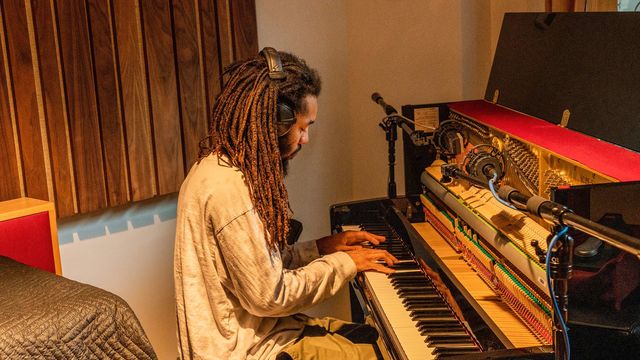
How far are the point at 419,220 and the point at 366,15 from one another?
138 centimetres

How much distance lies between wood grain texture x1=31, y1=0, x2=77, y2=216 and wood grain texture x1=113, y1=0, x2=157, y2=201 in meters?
0.27

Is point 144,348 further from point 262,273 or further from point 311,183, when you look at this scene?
point 311,183

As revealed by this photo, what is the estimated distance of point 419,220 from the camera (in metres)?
2.98

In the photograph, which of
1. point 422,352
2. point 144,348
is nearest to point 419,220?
point 422,352

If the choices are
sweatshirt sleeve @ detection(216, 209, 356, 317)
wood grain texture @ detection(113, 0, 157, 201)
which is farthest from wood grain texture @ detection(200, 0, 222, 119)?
sweatshirt sleeve @ detection(216, 209, 356, 317)

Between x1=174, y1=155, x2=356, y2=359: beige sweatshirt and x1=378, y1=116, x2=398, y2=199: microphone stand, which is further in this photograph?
x1=378, y1=116, x2=398, y2=199: microphone stand

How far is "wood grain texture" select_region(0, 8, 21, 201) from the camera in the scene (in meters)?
2.78

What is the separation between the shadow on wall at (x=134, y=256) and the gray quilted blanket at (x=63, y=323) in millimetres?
780

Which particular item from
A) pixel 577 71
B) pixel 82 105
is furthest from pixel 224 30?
pixel 577 71

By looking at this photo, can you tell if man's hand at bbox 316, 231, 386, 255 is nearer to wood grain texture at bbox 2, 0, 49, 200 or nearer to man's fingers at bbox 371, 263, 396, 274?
man's fingers at bbox 371, 263, 396, 274

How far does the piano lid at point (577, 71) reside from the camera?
2.11 meters

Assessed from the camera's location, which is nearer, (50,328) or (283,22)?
(50,328)

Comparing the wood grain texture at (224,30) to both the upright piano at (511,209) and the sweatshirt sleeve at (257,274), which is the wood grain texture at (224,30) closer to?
the upright piano at (511,209)

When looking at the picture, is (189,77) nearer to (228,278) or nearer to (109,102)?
(109,102)
